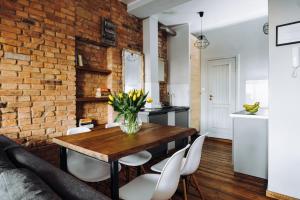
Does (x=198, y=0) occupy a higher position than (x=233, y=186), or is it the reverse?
(x=198, y=0)

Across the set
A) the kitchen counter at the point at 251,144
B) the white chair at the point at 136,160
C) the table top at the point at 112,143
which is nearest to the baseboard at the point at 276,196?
the kitchen counter at the point at 251,144

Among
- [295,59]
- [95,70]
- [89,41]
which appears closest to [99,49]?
[89,41]

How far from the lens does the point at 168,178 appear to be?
1.25 m

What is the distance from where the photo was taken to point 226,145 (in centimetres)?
439

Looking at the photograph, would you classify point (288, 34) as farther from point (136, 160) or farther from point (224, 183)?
point (136, 160)

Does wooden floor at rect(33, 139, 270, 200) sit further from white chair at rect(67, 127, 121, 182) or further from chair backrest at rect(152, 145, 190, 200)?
chair backrest at rect(152, 145, 190, 200)

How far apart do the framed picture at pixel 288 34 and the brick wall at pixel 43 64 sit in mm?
2641

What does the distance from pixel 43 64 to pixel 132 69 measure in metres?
1.70

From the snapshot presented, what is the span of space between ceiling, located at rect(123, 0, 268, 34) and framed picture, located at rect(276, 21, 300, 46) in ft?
5.83

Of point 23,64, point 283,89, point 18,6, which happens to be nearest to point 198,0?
point 283,89

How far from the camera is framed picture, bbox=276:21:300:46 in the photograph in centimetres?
194

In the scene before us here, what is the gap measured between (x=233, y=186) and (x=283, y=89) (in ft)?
4.43

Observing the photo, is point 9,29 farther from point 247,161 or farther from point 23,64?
point 247,161

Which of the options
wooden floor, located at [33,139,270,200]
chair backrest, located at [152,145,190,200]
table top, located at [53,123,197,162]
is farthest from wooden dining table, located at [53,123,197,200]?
wooden floor, located at [33,139,270,200]
